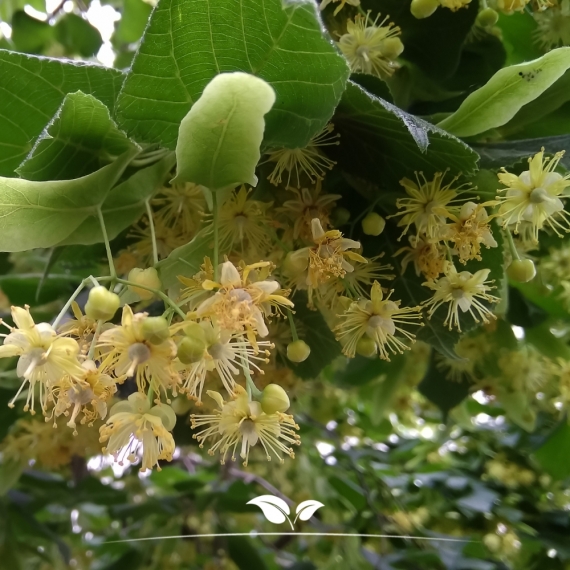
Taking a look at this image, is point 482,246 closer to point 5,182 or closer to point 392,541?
point 5,182

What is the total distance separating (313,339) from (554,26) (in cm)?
43

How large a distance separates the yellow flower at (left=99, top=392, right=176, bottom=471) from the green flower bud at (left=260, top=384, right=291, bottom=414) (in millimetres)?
61

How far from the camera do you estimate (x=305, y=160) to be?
0.49m

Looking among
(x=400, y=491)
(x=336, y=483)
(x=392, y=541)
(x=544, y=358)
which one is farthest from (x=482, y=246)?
(x=400, y=491)

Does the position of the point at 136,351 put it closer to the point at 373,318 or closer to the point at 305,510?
the point at 373,318

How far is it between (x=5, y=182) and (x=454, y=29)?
18.7 inches

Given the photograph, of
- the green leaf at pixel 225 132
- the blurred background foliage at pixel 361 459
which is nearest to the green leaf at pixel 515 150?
the blurred background foliage at pixel 361 459

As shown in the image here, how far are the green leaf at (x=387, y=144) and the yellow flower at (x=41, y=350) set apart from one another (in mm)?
249

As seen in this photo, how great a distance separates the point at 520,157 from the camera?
0.48m

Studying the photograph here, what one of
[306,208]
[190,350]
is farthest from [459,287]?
[190,350]

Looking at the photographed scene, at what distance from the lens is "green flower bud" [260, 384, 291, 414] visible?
1.28 ft

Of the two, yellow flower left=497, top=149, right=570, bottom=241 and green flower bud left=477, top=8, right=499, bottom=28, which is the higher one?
green flower bud left=477, top=8, right=499, bottom=28

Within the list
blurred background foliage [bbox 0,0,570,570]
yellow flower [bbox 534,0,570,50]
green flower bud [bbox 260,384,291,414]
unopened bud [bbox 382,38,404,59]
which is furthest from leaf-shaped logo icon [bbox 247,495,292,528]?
yellow flower [bbox 534,0,570,50]

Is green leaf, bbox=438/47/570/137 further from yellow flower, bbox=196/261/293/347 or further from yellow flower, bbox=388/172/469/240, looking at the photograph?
yellow flower, bbox=196/261/293/347
